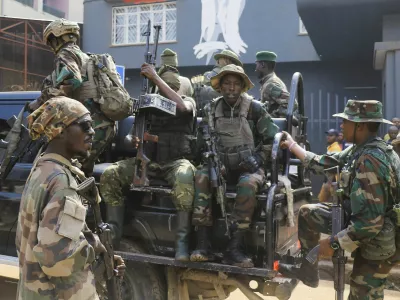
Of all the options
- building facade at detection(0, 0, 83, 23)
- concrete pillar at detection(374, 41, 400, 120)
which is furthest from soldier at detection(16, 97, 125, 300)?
building facade at detection(0, 0, 83, 23)

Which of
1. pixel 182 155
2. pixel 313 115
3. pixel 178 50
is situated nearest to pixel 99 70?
pixel 182 155

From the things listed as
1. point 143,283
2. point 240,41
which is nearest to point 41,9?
point 240,41

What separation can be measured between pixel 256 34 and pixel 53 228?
13.4 m

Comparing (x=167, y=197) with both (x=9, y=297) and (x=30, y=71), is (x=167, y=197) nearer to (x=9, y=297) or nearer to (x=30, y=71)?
(x=9, y=297)

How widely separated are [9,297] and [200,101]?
8.96ft

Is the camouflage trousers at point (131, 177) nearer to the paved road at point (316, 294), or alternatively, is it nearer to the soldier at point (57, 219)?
the soldier at point (57, 219)

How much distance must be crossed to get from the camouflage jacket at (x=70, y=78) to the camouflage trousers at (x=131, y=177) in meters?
0.50

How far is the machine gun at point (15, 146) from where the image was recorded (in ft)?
14.0

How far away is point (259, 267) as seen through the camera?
3.46 meters

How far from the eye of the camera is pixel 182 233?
361 centimetres

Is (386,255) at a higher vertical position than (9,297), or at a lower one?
higher

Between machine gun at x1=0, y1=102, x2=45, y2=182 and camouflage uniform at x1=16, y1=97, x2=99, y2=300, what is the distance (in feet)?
6.79

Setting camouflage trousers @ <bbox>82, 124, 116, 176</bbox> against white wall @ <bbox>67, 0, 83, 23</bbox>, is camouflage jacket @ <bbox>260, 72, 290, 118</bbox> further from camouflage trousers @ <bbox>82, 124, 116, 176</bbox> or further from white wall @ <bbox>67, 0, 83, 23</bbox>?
white wall @ <bbox>67, 0, 83, 23</bbox>

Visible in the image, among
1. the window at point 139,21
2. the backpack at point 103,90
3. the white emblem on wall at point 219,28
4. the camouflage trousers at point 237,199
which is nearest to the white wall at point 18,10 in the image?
the window at point 139,21
